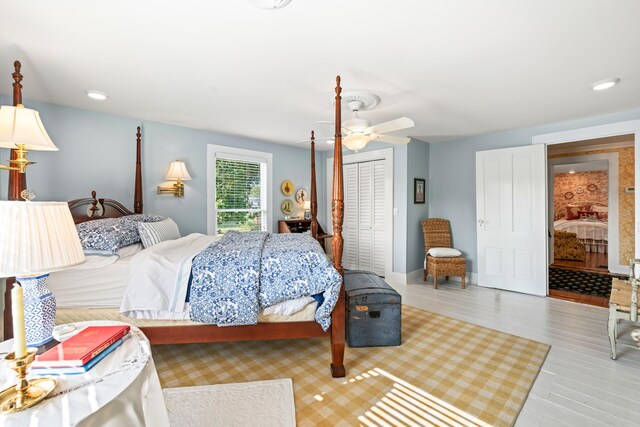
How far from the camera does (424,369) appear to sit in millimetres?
2260

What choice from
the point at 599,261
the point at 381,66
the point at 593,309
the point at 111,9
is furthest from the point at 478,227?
the point at 111,9

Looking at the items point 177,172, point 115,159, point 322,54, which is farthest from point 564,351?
point 115,159

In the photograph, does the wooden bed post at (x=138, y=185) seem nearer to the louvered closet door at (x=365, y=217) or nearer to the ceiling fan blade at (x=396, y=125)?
the ceiling fan blade at (x=396, y=125)

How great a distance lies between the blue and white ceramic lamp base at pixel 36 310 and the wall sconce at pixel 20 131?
116 cm

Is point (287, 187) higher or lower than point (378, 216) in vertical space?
higher

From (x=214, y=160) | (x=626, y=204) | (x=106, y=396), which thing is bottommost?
(x=106, y=396)

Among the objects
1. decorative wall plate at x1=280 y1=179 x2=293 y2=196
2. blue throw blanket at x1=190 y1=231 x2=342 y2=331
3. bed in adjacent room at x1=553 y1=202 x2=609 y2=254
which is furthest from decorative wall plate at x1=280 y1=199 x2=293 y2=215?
bed in adjacent room at x1=553 y1=202 x2=609 y2=254

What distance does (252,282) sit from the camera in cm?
204

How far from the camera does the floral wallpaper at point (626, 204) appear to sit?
5.07 metres

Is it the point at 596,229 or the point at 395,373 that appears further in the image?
the point at 596,229

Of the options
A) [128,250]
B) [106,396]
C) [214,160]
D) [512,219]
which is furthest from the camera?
[214,160]

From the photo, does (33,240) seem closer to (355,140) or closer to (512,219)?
(355,140)

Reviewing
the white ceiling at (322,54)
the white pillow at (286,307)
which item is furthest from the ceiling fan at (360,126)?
the white pillow at (286,307)

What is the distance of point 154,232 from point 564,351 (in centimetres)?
383
